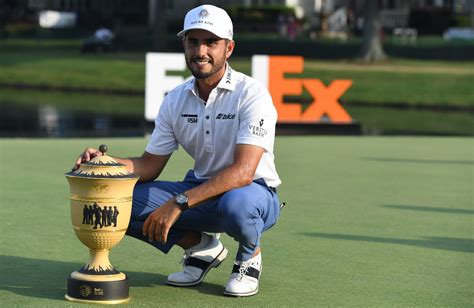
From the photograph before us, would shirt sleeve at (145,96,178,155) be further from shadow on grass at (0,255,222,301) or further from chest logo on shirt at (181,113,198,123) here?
shadow on grass at (0,255,222,301)

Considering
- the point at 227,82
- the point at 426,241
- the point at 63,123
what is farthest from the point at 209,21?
the point at 63,123

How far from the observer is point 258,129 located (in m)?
6.60

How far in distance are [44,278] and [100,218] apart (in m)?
1.16

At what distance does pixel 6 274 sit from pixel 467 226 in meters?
4.05

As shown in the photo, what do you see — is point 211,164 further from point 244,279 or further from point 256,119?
point 244,279

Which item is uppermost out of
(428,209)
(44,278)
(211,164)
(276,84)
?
(211,164)

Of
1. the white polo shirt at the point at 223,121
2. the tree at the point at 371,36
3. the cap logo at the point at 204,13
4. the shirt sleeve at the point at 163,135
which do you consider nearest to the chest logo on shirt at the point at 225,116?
the white polo shirt at the point at 223,121

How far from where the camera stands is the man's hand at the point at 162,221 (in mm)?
6328

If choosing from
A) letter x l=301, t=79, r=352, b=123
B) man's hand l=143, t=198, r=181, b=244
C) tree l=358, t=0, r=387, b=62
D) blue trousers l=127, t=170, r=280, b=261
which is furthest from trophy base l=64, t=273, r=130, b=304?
tree l=358, t=0, r=387, b=62

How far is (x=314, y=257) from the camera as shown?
8195 mm

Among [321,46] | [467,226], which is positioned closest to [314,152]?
[467,226]

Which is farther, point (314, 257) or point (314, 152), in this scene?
point (314, 152)

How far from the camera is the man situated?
6492mm

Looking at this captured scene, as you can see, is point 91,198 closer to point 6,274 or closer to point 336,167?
point 6,274
